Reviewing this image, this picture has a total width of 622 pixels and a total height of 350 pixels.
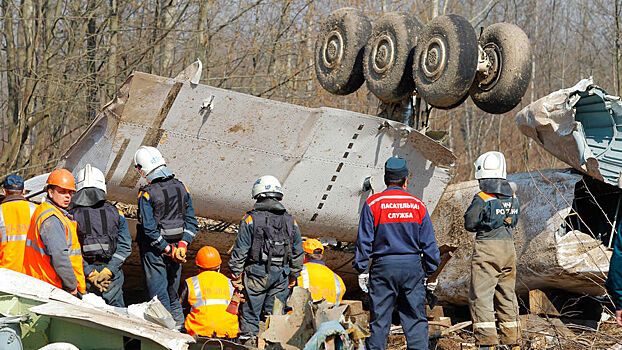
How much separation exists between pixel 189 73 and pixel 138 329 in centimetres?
277

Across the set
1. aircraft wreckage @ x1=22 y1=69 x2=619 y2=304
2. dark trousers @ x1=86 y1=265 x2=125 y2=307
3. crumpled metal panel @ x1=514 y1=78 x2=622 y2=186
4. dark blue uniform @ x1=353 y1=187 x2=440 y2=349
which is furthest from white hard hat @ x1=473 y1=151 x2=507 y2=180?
dark trousers @ x1=86 y1=265 x2=125 y2=307

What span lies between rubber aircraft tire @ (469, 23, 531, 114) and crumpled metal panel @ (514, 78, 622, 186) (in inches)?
10.7

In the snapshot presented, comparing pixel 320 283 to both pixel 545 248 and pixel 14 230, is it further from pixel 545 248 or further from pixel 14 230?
pixel 14 230

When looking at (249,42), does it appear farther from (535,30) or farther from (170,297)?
(535,30)

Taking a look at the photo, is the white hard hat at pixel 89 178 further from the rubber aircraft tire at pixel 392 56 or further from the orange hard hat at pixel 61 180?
the rubber aircraft tire at pixel 392 56

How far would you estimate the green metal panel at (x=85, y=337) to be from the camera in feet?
13.7

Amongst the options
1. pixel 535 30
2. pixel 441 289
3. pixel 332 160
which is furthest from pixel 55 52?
pixel 535 30

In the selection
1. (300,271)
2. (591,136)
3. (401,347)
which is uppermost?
(591,136)

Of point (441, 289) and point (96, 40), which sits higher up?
point (96, 40)

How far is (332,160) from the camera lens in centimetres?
688

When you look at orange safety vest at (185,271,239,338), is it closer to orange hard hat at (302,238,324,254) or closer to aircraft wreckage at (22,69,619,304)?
aircraft wreckage at (22,69,619,304)

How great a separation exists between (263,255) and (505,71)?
3003 mm

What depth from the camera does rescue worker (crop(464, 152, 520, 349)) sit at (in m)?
5.91

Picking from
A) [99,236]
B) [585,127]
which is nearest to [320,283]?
[99,236]
